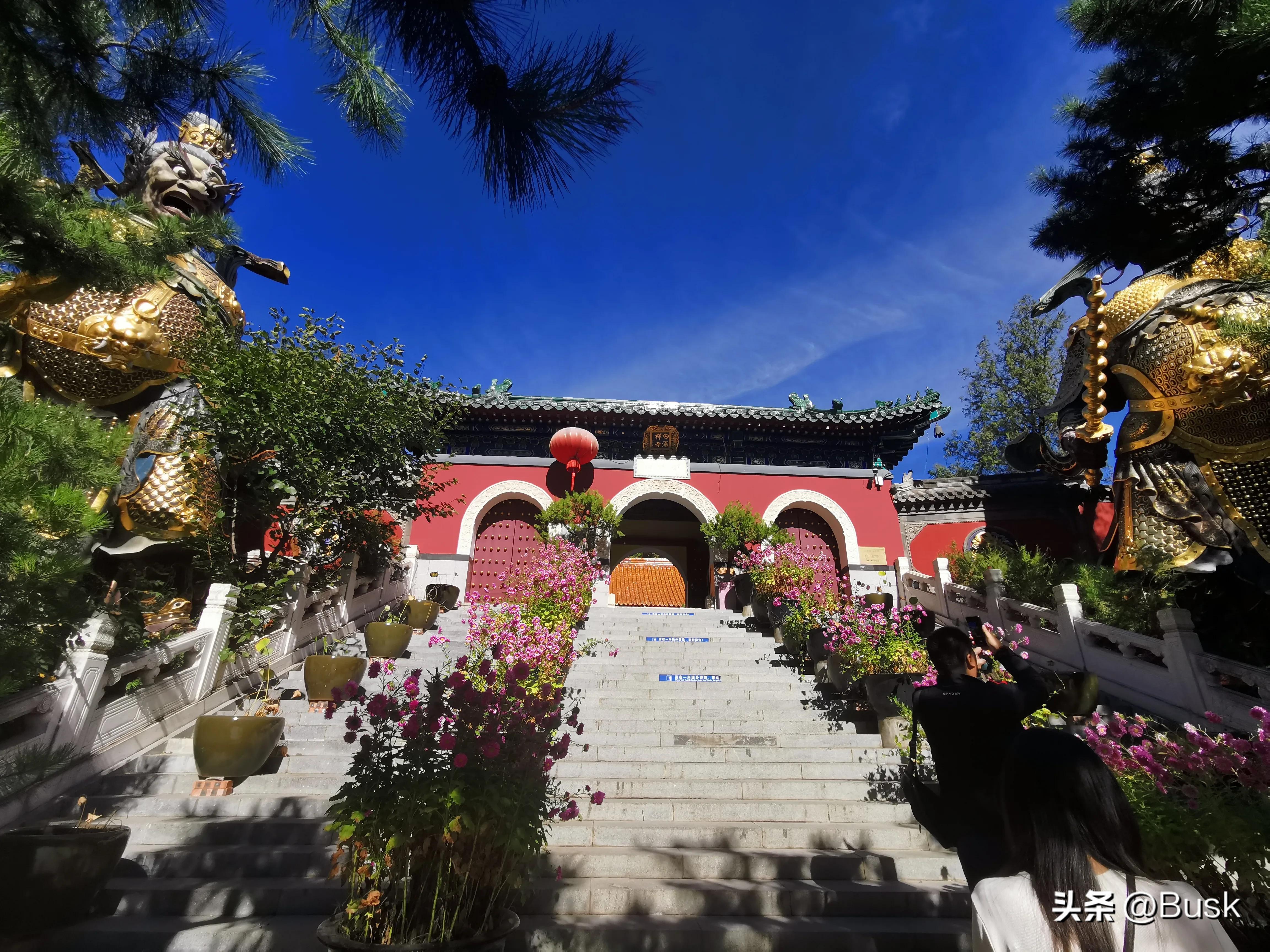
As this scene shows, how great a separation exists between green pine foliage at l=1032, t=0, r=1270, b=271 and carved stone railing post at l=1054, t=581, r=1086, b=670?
3.86 metres

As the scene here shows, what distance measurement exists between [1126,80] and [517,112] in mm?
3628

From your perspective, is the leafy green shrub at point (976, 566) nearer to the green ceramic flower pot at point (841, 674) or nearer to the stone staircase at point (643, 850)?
the green ceramic flower pot at point (841, 674)

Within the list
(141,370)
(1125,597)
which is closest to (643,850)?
(1125,597)

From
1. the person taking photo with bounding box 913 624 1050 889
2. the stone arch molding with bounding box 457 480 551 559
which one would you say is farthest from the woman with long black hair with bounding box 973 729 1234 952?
the stone arch molding with bounding box 457 480 551 559

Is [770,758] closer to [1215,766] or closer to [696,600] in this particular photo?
[1215,766]

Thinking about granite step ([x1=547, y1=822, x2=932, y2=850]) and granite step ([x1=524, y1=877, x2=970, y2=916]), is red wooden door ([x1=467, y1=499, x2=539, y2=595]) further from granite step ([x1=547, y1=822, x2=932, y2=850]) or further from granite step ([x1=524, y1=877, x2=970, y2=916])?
granite step ([x1=524, y1=877, x2=970, y2=916])

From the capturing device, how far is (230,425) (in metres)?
5.83

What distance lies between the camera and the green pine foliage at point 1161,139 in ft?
8.43

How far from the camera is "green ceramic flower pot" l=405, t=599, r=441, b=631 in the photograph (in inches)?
315

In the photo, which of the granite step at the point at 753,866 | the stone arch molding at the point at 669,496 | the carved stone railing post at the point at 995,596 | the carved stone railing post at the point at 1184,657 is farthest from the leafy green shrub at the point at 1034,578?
the stone arch molding at the point at 669,496

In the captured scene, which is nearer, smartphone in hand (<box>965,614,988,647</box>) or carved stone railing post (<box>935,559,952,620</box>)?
smartphone in hand (<box>965,614,988,647</box>)

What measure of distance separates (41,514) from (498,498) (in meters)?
10.5

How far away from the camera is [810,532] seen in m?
12.7

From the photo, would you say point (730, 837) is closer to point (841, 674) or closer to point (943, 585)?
point (841, 674)
